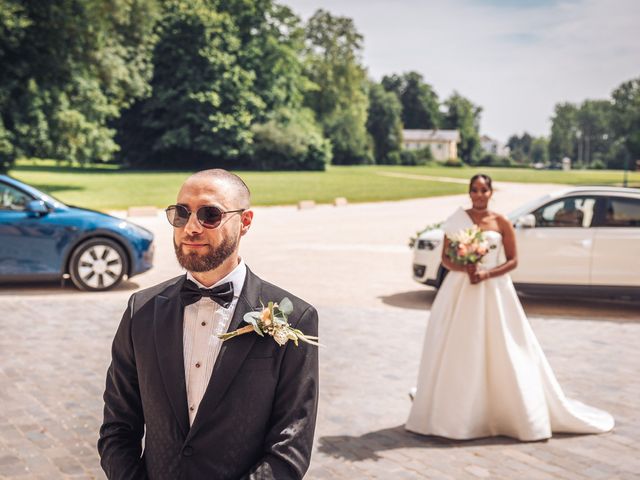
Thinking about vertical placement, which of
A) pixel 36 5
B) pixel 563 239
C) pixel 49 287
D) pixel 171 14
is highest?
pixel 171 14

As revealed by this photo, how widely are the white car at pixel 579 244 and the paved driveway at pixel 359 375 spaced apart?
0.43 m

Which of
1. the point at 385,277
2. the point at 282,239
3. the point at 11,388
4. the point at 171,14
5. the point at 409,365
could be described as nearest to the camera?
the point at 11,388

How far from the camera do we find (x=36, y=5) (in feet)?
114

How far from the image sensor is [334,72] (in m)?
88.8

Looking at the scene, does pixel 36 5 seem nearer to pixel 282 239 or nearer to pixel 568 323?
pixel 282 239

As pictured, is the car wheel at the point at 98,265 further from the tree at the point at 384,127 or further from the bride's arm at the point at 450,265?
the tree at the point at 384,127

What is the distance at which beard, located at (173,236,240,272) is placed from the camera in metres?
2.46

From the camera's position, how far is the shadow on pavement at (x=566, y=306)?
1093cm

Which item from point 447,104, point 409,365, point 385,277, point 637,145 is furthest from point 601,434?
point 447,104

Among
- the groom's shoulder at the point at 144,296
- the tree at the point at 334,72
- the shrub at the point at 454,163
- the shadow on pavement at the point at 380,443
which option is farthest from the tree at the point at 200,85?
the groom's shoulder at the point at 144,296

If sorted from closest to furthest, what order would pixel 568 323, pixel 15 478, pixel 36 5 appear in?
1. pixel 15 478
2. pixel 568 323
3. pixel 36 5

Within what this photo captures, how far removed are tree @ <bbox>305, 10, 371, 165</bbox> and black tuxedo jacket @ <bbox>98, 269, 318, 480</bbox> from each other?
8560cm

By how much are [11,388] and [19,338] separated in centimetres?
197

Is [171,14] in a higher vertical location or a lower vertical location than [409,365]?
higher
